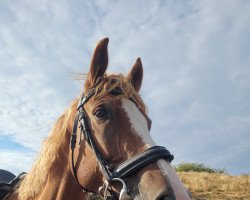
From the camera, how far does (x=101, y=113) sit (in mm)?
3355

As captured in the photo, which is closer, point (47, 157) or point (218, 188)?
point (47, 157)

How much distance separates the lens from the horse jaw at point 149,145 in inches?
101

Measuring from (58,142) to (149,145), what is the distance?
1.36 metres

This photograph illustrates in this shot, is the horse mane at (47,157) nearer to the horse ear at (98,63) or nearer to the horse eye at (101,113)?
the horse ear at (98,63)

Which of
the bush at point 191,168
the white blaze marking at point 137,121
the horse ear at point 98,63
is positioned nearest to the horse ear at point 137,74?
the horse ear at point 98,63

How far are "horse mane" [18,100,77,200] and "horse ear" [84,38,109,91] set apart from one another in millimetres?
438

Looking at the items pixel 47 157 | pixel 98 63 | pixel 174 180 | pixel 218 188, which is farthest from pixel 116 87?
pixel 218 188

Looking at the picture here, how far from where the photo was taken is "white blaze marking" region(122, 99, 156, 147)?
304 centimetres

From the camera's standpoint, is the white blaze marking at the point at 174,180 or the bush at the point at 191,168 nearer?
the white blaze marking at the point at 174,180

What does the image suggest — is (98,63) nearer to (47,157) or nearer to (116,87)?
(116,87)

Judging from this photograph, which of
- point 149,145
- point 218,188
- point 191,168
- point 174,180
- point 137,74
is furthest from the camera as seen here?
point 191,168

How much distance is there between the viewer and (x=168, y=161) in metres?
2.99

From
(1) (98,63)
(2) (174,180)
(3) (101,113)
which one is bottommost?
(2) (174,180)

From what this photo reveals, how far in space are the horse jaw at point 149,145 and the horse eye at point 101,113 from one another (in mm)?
202
